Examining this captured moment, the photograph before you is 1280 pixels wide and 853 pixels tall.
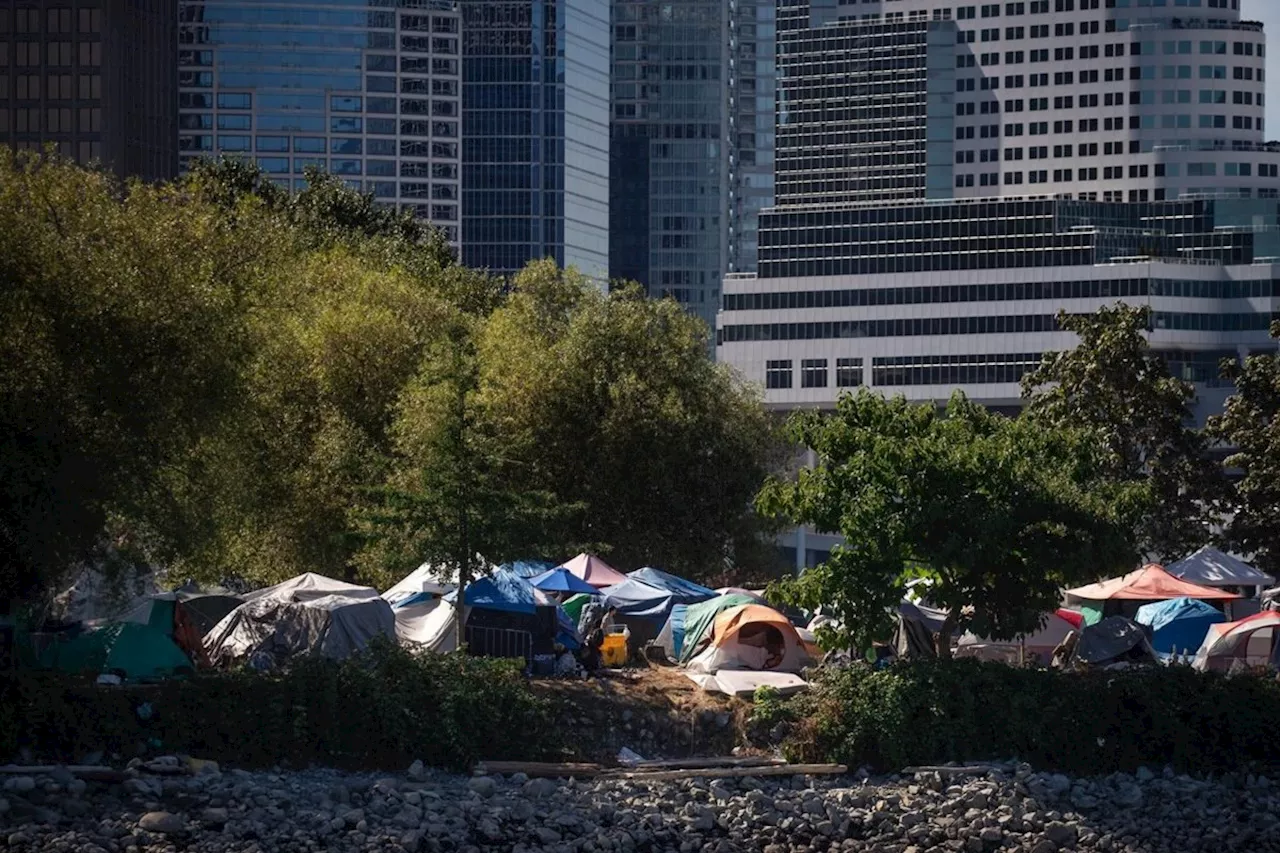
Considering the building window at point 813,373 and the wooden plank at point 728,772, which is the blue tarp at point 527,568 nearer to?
the wooden plank at point 728,772

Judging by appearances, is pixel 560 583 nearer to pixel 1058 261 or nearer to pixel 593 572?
pixel 593 572

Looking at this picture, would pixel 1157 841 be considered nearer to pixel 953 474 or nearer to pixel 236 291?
pixel 953 474

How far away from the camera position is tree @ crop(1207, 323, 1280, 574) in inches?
2389

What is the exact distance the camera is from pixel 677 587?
53906 millimetres

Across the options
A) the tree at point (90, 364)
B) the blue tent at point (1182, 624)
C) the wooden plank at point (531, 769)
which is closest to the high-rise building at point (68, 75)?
the blue tent at point (1182, 624)

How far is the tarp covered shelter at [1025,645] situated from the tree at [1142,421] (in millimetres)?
10142

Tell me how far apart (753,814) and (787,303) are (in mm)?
117043

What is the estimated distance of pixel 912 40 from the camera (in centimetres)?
19575

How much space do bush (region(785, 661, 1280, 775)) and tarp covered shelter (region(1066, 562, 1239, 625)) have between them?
7.63 metres

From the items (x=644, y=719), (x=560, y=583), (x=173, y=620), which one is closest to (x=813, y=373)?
(x=560, y=583)

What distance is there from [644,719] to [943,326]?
10987 centimetres

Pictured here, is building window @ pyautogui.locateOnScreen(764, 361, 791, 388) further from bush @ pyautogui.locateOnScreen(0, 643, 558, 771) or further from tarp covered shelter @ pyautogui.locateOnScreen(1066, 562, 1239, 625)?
bush @ pyautogui.locateOnScreen(0, 643, 558, 771)

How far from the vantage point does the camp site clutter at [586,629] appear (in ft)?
144

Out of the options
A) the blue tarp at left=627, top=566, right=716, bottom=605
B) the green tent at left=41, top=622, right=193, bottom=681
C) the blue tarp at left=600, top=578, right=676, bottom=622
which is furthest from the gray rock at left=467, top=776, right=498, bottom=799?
the blue tarp at left=627, top=566, right=716, bottom=605
